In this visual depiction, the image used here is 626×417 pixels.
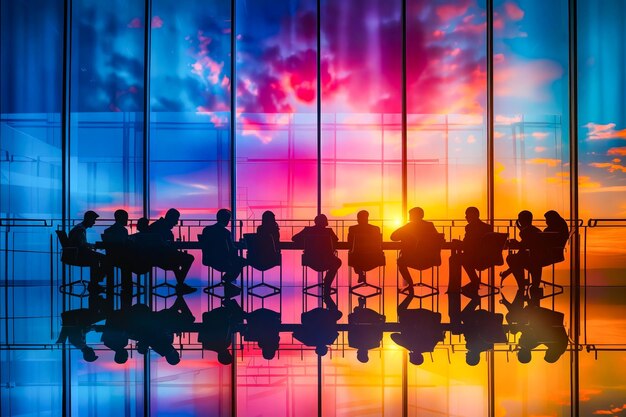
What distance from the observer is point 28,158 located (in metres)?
7.88

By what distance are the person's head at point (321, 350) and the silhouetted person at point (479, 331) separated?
33.9 inches

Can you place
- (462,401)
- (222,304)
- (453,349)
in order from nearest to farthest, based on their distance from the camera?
(462,401) < (453,349) < (222,304)

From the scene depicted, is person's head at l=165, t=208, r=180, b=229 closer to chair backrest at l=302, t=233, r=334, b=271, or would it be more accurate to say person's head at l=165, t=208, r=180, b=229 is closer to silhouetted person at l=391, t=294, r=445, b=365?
chair backrest at l=302, t=233, r=334, b=271

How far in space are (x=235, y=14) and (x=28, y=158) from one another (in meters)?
3.80

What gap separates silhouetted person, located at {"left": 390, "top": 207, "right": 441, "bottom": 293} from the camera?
5.68 meters

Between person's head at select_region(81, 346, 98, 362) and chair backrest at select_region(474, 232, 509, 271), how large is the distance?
4.02 m

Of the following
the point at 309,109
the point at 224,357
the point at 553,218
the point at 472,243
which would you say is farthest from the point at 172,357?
the point at 309,109

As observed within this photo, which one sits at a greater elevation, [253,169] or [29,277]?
[253,169]

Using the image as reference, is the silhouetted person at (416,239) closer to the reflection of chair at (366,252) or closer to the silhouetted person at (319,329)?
the reflection of chair at (366,252)

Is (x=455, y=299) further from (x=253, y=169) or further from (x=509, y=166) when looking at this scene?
(x=253, y=169)

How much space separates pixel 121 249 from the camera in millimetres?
5641

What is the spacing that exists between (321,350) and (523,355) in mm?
1235

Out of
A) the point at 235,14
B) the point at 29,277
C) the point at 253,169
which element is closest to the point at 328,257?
the point at 253,169

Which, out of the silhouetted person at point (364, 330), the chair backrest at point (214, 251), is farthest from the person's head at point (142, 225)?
the silhouetted person at point (364, 330)
